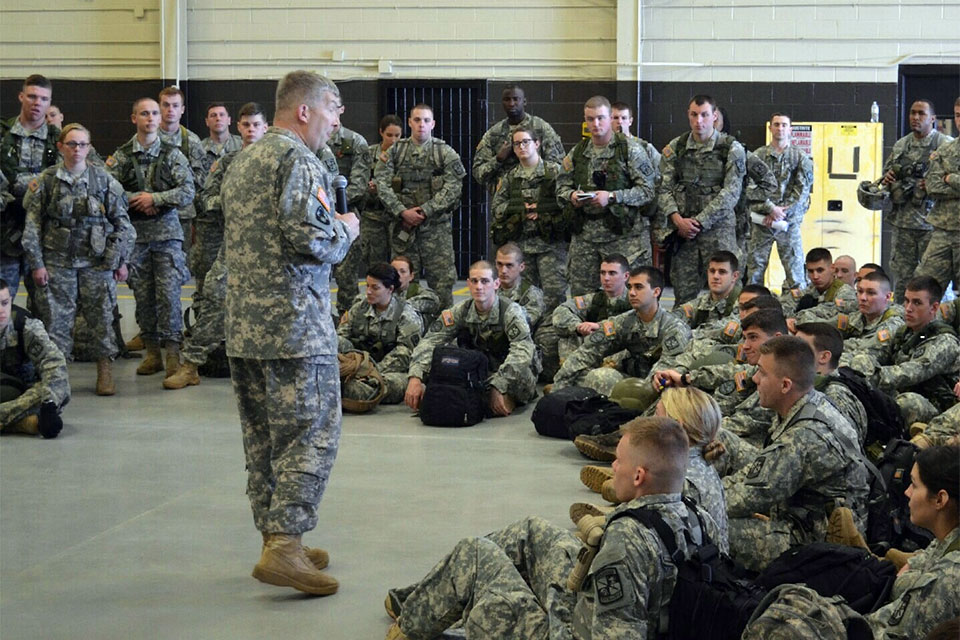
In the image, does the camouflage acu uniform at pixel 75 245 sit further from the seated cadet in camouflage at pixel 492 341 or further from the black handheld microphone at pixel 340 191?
the black handheld microphone at pixel 340 191

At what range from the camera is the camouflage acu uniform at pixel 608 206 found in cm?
956

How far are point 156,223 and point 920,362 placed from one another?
572 centimetres

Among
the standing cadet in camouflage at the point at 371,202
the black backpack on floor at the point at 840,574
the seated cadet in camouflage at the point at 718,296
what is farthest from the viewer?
the standing cadet in camouflage at the point at 371,202

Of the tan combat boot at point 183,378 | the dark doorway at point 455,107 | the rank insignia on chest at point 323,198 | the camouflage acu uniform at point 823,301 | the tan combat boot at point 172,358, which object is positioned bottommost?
the tan combat boot at point 183,378

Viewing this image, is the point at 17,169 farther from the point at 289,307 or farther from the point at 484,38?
the point at 484,38

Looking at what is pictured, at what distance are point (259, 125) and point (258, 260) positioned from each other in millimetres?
5123

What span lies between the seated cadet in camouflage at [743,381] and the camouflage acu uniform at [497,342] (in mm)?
1225

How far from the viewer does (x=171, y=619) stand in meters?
4.43

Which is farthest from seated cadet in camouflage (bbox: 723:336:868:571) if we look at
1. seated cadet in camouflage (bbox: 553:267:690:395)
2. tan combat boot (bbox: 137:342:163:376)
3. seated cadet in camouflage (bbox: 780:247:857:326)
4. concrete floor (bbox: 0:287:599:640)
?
tan combat boot (bbox: 137:342:163:376)

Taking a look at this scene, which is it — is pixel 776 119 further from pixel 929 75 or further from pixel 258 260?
pixel 258 260

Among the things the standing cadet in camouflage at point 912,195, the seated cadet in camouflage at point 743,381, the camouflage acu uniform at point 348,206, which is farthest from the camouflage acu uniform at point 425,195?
the standing cadet in camouflage at point 912,195

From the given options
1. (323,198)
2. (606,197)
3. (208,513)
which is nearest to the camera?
(323,198)

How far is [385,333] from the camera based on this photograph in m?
9.02

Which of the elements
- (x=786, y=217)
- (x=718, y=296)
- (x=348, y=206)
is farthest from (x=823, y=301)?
(x=348, y=206)
